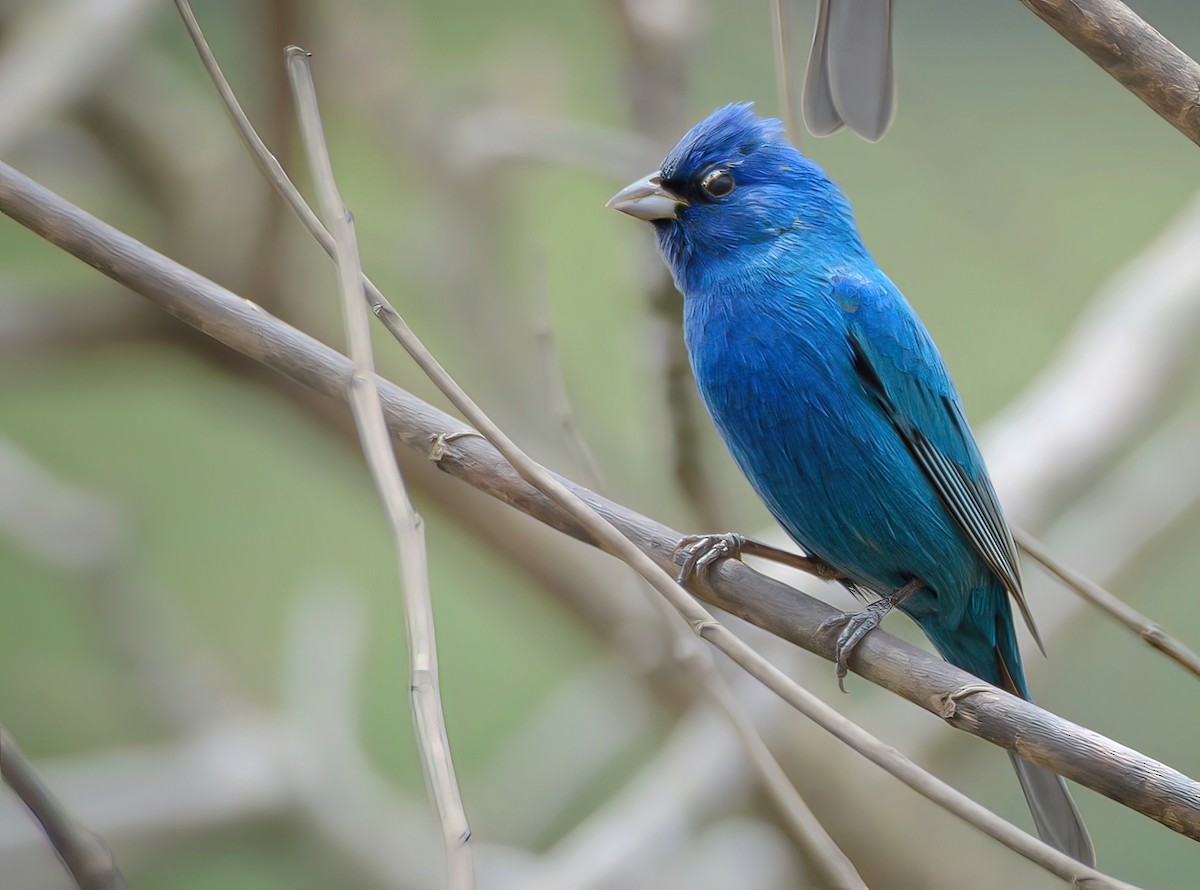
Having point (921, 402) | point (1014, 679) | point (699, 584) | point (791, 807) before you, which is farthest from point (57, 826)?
point (1014, 679)

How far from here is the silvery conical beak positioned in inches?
95.9

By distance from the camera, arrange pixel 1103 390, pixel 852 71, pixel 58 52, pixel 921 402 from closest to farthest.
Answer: pixel 852 71, pixel 921 402, pixel 58 52, pixel 1103 390

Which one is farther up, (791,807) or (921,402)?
(921,402)

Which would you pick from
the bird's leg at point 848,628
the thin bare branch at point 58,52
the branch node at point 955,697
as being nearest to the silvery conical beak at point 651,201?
the bird's leg at point 848,628

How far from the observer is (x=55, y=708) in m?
5.11

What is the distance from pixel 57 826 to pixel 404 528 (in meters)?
0.42

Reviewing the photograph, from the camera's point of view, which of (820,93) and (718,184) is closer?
(820,93)

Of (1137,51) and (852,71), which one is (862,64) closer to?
(852,71)

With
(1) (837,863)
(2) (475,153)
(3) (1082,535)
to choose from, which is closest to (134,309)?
(2) (475,153)

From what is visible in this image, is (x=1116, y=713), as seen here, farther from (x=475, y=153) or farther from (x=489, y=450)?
(x=489, y=450)

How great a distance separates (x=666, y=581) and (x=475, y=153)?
3.20 m

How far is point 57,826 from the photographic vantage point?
3.67ft

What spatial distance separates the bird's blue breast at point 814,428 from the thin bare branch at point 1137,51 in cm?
81

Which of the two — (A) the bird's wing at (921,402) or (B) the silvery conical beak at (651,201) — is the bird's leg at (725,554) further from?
(B) the silvery conical beak at (651,201)
